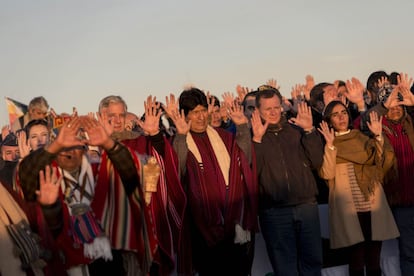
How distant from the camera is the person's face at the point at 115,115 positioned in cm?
690

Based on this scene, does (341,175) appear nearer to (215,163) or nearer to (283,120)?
(283,120)

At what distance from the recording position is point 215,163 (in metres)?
6.72

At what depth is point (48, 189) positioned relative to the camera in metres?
4.93

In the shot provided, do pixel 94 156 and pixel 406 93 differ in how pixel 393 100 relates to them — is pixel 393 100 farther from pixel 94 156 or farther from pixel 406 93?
pixel 94 156

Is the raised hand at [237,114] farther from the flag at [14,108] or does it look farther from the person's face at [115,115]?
the flag at [14,108]

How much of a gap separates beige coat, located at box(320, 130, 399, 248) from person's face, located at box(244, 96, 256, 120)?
145cm

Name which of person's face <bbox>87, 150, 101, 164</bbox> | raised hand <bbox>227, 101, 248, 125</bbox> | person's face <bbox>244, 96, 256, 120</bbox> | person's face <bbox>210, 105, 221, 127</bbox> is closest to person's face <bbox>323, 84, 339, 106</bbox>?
person's face <bbox>244, 96, 256, 120</bbox>

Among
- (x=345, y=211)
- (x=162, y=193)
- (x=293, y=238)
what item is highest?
(x=162, y=193)

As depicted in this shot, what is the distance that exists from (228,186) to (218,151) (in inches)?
13.4

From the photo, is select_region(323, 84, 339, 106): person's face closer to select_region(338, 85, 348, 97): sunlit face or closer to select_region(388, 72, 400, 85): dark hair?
select_region(338, 85, 348, 97): sunlit face

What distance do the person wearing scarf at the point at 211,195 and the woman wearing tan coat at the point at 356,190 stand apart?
2.95 feet

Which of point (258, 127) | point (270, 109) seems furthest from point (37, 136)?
point (270, 109)

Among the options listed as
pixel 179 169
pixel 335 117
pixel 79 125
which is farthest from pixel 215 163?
pixel 79 125

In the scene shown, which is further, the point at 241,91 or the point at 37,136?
the point at 241,91
